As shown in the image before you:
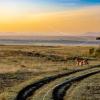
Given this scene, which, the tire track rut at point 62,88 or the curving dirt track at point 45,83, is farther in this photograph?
the curving dirt track at point 45,83

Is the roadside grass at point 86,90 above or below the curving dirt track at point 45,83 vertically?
below

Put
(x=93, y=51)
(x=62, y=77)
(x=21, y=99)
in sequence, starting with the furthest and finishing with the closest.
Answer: (x=93, y=51) → (x=62, y=77) → (x=21, y=99)

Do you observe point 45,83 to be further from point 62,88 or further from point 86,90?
point 86,90

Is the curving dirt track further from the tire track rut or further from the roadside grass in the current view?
the roadside grass

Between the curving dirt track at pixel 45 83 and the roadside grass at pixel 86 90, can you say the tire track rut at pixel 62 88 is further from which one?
the roadside grass at pixel 86 90

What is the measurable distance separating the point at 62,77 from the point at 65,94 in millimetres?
12355

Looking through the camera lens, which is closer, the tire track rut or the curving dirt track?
the tire track rut

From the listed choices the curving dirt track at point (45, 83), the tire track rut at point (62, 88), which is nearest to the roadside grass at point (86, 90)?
the tire track rut at point (62, 88)

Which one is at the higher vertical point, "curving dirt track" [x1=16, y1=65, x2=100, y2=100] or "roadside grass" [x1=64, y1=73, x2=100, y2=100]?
"curving dirt track" [x1=16, y1=65, x2=100, y2=100]

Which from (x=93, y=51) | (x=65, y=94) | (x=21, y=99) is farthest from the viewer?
(x=93, y=51)

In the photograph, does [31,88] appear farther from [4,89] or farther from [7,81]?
[7,81]

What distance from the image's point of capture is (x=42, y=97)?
30.1 meters

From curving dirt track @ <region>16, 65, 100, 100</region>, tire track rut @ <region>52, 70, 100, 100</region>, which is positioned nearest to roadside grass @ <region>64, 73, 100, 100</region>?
tire track rut @ <region>52, 70, 100, 100</region>

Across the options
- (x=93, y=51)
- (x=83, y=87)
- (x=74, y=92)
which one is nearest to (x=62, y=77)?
(x=83, y=87)
